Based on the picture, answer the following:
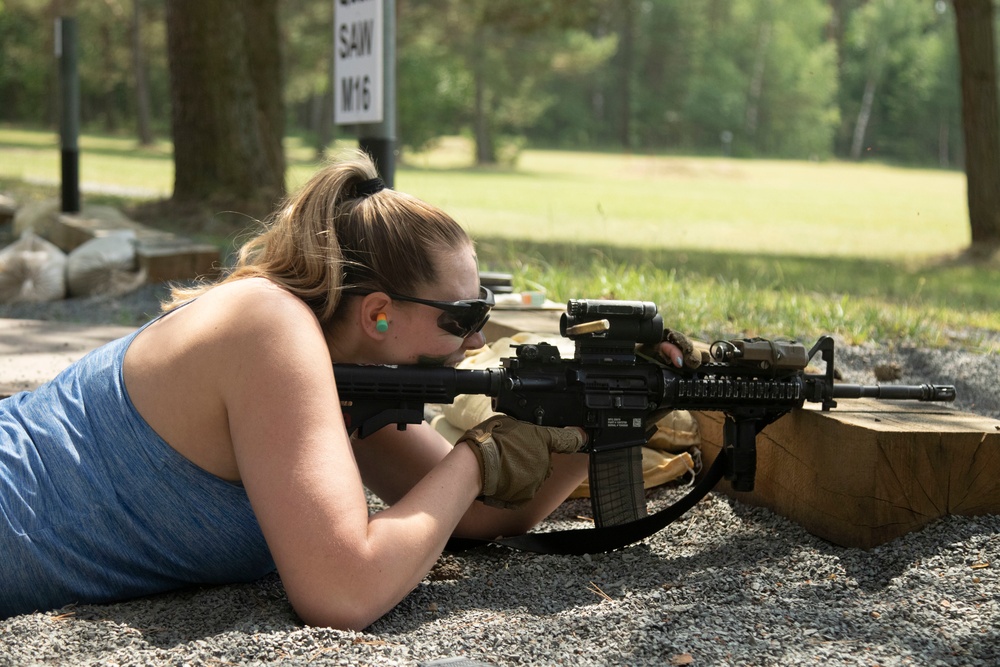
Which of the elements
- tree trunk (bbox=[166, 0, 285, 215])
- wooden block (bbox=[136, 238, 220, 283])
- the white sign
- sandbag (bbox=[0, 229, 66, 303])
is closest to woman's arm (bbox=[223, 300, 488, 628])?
the white sign

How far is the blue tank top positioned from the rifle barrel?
1603 millimetres

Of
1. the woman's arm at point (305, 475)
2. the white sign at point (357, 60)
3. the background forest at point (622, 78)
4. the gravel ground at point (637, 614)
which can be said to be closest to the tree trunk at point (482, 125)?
the background forest at point (622, 78)

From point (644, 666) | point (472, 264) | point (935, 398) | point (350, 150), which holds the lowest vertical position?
point (644, 666)

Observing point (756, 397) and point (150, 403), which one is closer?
point (150, 403)

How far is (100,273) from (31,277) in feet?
1.55

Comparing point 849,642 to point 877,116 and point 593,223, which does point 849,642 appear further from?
point 877,116

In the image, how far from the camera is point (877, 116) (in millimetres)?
64875

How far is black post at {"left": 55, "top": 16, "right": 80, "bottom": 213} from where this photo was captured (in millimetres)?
10227

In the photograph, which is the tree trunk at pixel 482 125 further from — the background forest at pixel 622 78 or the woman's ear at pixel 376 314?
the woman's ear at pixel 376 314

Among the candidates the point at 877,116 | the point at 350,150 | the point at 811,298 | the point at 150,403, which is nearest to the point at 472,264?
the point at 350,150

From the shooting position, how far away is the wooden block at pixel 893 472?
110 inches

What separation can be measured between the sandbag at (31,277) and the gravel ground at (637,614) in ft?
18.6

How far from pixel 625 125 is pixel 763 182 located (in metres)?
34.6

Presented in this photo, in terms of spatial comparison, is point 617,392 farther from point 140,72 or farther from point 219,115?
point 140,72
